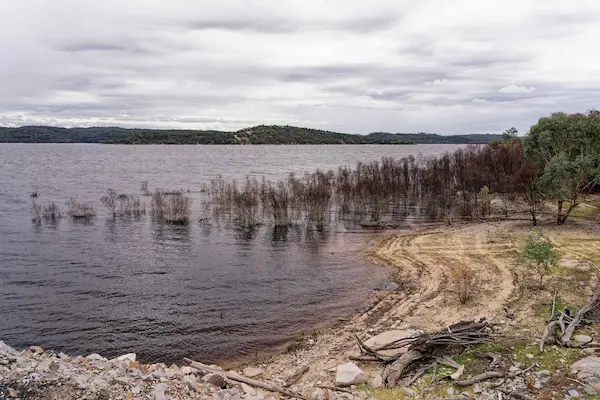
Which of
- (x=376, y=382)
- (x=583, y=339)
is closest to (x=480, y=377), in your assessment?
(x=376, y=382)

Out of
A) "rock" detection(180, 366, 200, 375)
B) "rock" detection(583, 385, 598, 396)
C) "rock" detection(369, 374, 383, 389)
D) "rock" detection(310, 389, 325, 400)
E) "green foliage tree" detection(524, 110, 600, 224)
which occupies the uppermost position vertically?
"green foliage tree" detection(524, 110, 600, 224)

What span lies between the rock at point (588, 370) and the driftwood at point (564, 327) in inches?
45.5

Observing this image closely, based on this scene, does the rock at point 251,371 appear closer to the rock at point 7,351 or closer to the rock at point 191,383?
the rock at point 191,383

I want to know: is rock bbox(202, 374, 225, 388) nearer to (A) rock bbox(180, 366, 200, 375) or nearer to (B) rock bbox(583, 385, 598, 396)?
(A) rock bbox(180, 366, 200, 375)

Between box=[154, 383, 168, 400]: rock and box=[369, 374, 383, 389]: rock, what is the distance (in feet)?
18.6

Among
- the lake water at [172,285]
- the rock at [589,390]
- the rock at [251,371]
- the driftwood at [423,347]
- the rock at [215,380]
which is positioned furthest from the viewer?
the lake water at [172,285]

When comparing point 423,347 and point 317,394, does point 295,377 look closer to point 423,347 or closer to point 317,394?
point 317,394

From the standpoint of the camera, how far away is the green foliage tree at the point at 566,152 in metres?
30.5

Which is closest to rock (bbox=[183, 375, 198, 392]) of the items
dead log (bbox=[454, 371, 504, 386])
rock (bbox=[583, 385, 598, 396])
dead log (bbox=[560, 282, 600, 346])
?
dead log (bbox=[454, 371, 504, 386])

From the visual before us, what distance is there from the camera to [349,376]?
13.0 meters

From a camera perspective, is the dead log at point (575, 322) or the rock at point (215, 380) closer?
the rock at point (215, 380)

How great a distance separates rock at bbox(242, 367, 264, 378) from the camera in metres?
14.8

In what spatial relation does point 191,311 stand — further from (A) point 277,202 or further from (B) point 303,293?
(A) point 277,202

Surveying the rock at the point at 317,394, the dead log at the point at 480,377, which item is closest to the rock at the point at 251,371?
the rock at the point at 317,394
